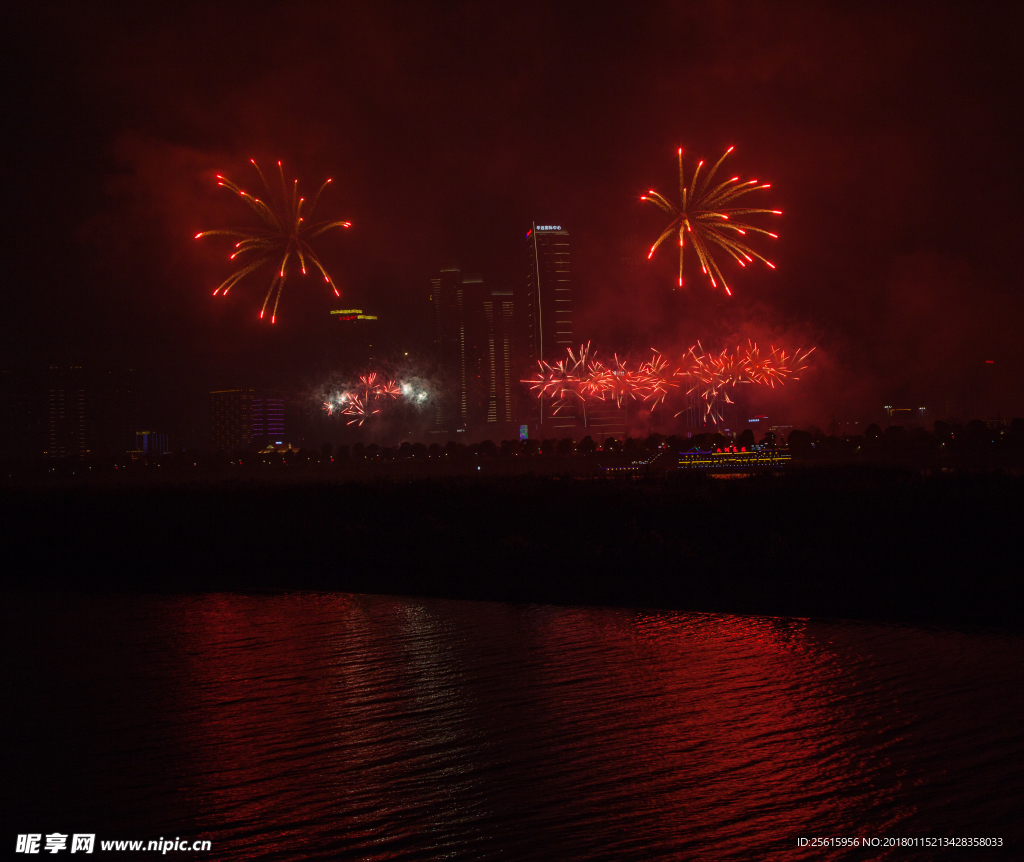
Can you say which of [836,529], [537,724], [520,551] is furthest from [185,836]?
[836,529]

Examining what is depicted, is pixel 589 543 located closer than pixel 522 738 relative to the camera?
No

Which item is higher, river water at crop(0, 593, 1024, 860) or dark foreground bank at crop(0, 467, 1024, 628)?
dark foreground bank at crop(0, 467, 1024, 628)

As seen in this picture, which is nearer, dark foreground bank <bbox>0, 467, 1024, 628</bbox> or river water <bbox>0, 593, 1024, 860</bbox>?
river water <bbox>0, 593, 1024, 860</bbox>

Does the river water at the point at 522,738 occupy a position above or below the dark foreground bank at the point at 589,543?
below

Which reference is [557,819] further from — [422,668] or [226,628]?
[226,628]

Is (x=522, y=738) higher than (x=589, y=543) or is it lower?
lower
